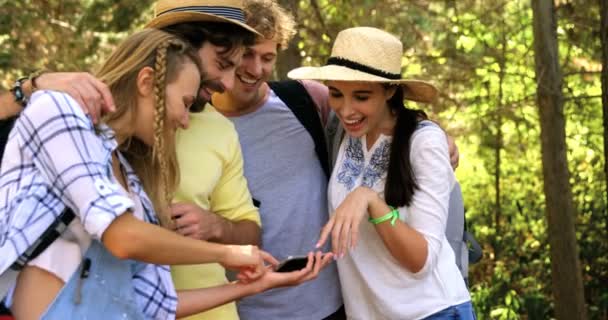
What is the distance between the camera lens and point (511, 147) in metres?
10.6

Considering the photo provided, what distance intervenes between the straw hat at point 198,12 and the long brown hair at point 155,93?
14.8 inches

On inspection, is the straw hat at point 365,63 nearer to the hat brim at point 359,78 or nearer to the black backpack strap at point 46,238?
the hat brim at point 359,78

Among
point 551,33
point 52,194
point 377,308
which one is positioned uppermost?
point 551,33

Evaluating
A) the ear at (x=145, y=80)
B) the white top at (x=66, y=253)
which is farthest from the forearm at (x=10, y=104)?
the white top at (x=66, y=253)

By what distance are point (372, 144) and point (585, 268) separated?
5.13 m

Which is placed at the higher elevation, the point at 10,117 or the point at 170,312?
the point at 10,117

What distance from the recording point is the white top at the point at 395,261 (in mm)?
3139

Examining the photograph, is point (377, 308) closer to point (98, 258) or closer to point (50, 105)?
point (98, 258)

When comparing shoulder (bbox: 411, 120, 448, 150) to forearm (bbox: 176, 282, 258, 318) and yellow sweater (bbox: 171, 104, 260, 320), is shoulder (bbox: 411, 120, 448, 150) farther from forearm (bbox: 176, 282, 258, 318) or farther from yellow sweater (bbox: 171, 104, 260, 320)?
forearm (bbox: 176, 282, 258, 318)

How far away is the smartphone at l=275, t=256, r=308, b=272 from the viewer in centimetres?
277

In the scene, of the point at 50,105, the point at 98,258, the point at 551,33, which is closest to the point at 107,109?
the point at 50,105

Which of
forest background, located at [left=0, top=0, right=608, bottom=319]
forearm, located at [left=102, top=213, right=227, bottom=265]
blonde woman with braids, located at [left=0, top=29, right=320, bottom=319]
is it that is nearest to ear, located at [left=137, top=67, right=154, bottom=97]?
blonde woman with braids, located at [left=0, top=29, right=320, bottom=319]

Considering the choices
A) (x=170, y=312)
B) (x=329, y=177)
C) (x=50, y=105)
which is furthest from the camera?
(x=329, y=177)

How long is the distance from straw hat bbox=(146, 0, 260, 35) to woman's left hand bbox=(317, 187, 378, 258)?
2.33 ft
